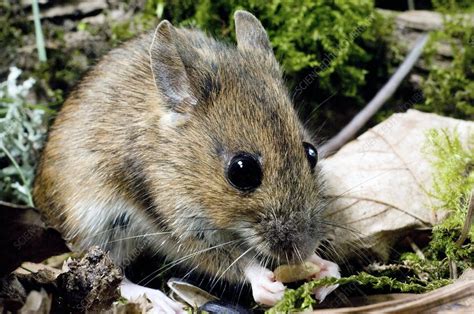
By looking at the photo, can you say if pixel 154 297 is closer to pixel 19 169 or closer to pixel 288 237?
pixel 288 237

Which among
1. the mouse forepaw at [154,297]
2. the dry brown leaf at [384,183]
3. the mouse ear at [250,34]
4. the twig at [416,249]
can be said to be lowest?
the mouse forepaw at [154,297]

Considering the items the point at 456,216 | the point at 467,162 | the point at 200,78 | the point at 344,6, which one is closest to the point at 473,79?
the point at 344,6

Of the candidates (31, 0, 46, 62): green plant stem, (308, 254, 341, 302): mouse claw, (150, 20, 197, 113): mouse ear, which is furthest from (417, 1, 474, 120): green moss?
(31, 0, 46, 62): green plant stem

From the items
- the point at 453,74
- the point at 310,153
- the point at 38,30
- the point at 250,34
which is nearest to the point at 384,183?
the point at 310,153

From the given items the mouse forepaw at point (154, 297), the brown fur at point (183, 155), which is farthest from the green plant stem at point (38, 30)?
the mouse forepaw at point (154, 297)

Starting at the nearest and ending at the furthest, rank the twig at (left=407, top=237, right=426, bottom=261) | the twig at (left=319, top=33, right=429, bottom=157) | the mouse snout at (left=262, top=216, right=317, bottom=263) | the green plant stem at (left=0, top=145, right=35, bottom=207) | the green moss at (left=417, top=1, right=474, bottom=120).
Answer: the mouse snout at (left=262, top=216, right=317, bottom=263)
the twig at (left=407, top=237, right=426, bottom=261)
the green plant stem at (left=0, top=145, right=35, bottom=207)
the twig at (left=319, top=33, right=429, bottom=157)
the green moss at (left=417, top=1, right=474, bottom=120)

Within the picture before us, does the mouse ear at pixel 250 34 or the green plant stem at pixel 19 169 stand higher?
the mouse ear at pixel 250 34

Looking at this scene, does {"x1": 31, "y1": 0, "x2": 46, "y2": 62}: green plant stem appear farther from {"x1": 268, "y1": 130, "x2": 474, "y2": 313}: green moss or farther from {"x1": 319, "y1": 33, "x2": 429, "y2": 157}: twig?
{"x1": 268, "y1": 130, "x2": 474, "y2": 313}: green moss

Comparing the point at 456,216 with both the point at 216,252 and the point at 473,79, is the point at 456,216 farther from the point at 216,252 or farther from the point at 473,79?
the point at 473,79

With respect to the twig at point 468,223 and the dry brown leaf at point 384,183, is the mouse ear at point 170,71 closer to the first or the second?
the dry brown leaf at point 384,183
